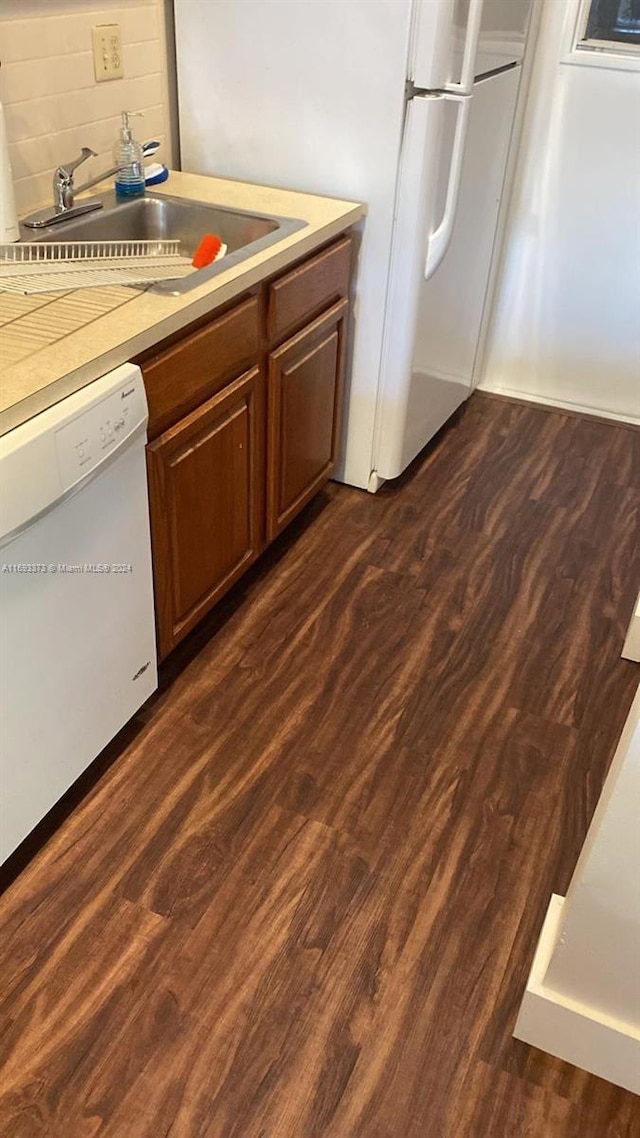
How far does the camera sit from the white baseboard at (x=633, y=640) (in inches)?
85.8

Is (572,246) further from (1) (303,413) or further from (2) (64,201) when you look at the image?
(2) (64,201)

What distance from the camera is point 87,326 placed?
1.58 meters

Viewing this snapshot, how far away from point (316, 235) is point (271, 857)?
138cm

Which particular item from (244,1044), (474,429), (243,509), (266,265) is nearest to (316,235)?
(266,265)

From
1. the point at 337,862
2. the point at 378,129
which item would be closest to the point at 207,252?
the point at 378,129

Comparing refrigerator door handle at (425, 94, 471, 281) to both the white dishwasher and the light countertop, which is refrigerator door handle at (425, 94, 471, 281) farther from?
the white dishwasher

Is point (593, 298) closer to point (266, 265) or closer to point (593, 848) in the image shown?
point (266, 265)

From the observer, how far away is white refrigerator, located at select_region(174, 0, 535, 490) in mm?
2168

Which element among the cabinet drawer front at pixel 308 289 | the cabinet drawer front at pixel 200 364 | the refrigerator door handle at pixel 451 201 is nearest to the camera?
the cabinet drawer front at pixel 200 364

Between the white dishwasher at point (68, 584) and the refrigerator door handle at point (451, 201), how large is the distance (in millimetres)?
1216

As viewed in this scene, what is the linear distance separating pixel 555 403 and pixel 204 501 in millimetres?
1994

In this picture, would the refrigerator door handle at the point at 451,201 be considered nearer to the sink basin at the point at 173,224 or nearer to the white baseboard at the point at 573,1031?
the sink basin at the point at 173,224

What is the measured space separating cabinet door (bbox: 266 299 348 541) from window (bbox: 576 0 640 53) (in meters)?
1.34

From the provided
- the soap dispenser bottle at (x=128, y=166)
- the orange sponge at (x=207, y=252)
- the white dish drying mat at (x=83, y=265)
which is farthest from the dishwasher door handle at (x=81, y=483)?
the soap dispenser bottle at (x=128, y=166)
